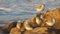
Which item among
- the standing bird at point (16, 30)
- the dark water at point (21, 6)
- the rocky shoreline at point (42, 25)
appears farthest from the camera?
the dark water at point (21, 6)

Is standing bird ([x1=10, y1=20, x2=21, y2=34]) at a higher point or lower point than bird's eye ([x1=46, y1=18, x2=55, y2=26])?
lower

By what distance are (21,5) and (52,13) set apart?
201 cm

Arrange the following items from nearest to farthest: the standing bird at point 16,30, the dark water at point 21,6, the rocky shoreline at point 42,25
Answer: the rocky shoreline at point 42,25, the standing bird at point 16,30, the dark water at point 21,6

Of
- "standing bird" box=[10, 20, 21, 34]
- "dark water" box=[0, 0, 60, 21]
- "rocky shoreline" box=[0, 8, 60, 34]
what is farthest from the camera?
"dark water" box=[0, 0, 60, 21]

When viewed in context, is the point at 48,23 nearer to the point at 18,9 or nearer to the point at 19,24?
the point at 19,24

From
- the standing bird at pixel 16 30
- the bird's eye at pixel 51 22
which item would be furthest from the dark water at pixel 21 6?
the bird's eye at pixel 51 22

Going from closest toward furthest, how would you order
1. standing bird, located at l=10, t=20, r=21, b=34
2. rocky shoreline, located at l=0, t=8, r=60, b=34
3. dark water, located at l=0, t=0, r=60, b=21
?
rocky shoreline, located at l=0, t=8, r=60, b=34, standing bird, located at l=10, t=20, r=21, b=34, dark water, located at l=0, t=0, r=60, b=21

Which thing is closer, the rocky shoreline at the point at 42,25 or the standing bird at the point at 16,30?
the rocky shoreline at the point at 42,25

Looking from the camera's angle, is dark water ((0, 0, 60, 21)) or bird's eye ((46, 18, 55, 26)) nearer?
bird's eye ((46, 18, 55, 26))

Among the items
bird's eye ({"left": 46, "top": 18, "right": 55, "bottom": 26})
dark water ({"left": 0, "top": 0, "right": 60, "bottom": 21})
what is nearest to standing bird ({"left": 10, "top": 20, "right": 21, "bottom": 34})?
bird's eye ({"left": 46, "top": 18, "right": 55, "bottom": 26})

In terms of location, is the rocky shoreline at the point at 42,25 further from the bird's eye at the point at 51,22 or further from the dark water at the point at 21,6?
the dark water at the point at 21,6

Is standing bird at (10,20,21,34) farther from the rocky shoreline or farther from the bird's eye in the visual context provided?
the bird's eye

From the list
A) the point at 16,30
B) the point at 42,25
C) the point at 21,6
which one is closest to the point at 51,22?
the point at 42,25

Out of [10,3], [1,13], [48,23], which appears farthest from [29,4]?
[48,23]
